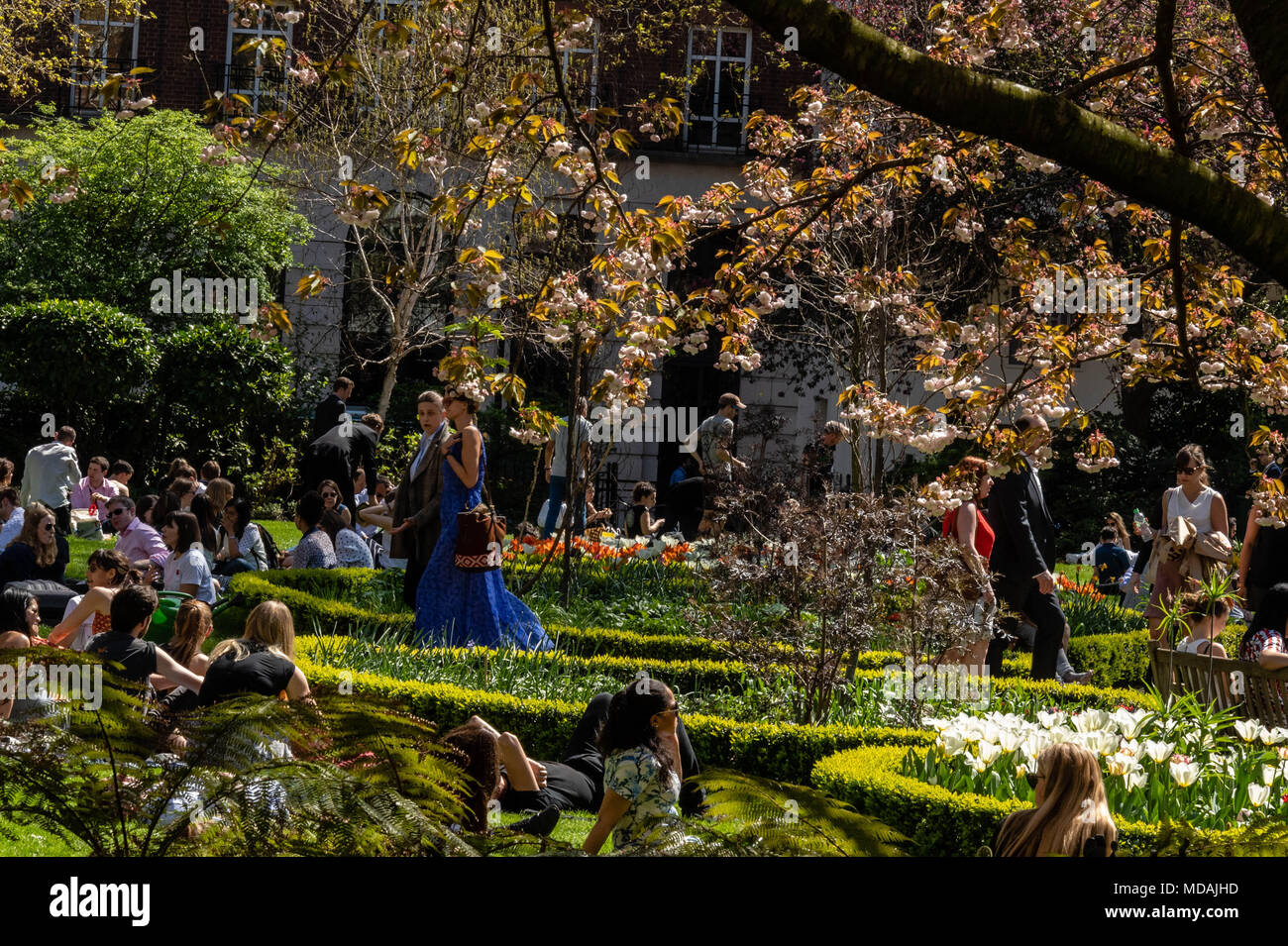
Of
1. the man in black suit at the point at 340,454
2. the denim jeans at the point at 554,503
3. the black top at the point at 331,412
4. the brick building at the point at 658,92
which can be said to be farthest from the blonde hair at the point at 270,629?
the brick building at the point at 658,92

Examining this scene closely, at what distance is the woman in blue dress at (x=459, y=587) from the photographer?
9031mm

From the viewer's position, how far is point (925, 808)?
5453 millimetres

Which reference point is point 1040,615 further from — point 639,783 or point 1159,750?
point 639,783

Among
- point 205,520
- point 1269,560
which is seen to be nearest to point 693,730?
point 1269,560

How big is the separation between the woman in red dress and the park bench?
121 cm

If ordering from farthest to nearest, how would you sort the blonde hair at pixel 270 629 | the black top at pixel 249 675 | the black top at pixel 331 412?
the black top at pixel 331 412
the blonde hair at pixel 270 629
the black top at pixel 249 675

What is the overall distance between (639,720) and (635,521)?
469 inches

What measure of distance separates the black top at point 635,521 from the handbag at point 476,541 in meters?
6.49

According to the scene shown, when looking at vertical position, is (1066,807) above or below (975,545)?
below

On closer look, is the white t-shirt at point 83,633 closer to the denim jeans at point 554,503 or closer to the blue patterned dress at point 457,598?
the blue patterned dress at point 457,598

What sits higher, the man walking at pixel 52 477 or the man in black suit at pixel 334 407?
the man in black suit at pixel 334 407

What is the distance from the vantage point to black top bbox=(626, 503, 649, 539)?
15.9m

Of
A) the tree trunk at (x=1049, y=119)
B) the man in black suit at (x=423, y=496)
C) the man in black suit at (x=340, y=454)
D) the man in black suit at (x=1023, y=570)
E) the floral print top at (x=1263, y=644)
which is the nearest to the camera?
the tree trunk at (x=1049, y=119)
